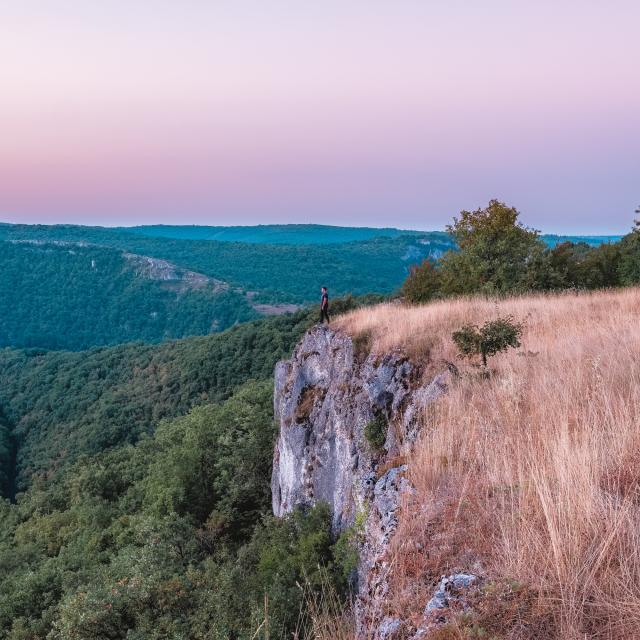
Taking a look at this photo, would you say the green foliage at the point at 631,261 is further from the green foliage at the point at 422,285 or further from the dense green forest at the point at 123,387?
the dense green forest at the point at 123,387

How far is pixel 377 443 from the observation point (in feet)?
31.5

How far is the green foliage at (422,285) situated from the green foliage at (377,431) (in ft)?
54.4

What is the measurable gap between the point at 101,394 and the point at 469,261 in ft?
293

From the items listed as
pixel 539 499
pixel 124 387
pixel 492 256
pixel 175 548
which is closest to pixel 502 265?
pixel 492 256

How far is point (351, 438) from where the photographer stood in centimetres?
1102

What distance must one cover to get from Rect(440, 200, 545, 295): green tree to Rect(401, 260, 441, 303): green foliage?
677mm

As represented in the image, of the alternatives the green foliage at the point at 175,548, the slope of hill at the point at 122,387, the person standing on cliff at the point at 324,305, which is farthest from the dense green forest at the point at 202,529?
the slope of hill at the point at 122,387

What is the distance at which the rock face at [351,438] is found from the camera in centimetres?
430

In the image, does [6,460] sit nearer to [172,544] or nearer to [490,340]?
[172,544]

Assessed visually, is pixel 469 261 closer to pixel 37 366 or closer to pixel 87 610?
pixel 87 610

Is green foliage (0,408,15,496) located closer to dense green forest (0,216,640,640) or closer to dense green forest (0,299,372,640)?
dense green forest (0,299,372,640)

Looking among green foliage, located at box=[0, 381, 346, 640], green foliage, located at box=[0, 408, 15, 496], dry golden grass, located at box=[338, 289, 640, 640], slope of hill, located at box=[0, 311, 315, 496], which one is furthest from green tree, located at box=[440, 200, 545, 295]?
green foliage, located at box=[0, 408, 15, 496]

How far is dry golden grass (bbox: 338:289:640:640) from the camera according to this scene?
8.07 ft

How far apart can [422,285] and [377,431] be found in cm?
1781
